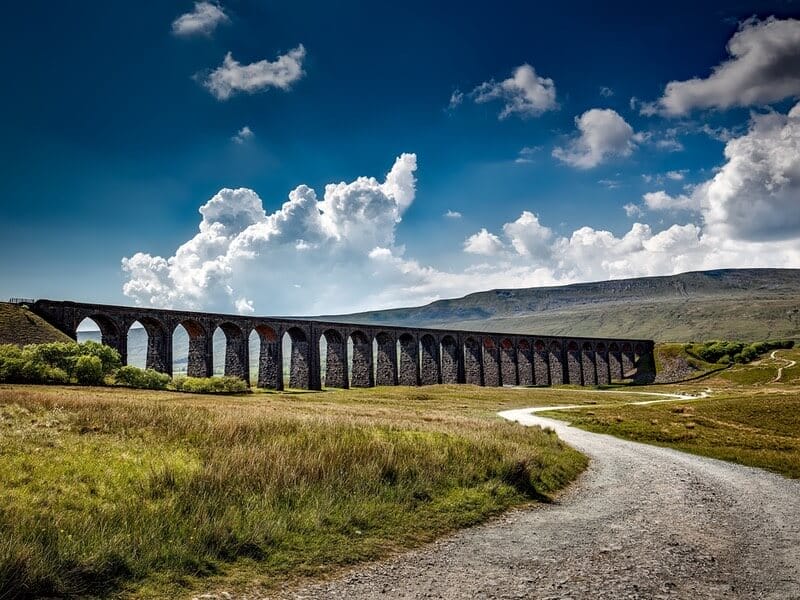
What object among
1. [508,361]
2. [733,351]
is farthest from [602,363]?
[508,361]

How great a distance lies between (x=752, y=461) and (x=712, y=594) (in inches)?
549

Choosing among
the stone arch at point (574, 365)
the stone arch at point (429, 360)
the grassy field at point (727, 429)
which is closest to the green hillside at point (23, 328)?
the grassy field at point (727, 429)

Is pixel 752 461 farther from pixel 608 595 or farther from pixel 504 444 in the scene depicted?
pixel 608 595

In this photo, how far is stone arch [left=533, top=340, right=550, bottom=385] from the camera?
350 ft

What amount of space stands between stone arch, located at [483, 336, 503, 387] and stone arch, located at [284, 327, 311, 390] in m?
40.1

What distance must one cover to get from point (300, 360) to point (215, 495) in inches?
2467

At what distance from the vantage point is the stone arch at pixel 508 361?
334ft

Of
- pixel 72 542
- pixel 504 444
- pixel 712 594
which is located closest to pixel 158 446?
pixel 72 542

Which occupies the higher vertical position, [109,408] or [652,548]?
[109,408]

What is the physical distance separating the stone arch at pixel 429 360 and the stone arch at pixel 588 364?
4090 centimetres

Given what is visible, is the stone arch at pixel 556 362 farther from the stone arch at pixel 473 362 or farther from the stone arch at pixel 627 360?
the stone arch at pixel 473 362

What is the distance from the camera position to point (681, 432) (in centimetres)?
2605

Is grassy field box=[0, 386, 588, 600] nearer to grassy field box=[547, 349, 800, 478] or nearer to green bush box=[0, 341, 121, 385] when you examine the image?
grassy field box=[547, 349, 800, 478]

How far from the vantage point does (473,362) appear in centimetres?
9650
